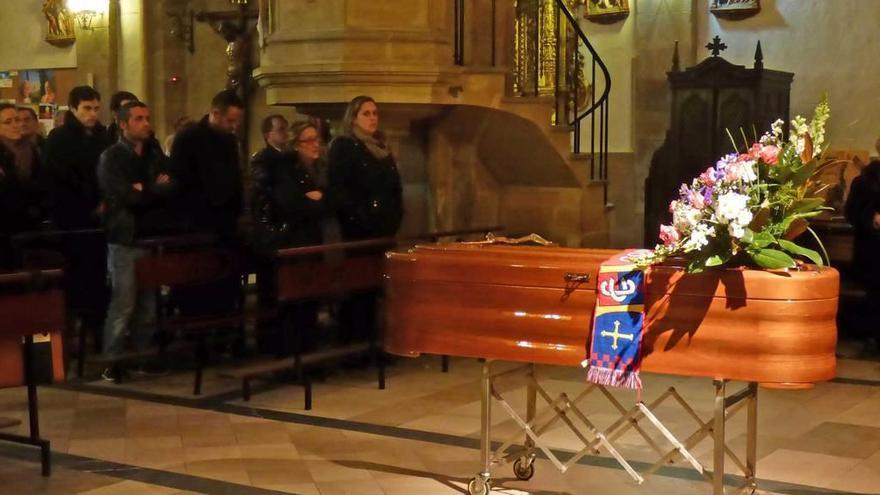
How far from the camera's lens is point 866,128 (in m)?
11.1

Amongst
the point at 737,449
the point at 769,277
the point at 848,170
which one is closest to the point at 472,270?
the point at 769,277

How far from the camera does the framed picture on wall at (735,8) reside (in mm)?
11672

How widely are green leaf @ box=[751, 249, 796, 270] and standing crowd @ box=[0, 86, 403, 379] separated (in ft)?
12.0

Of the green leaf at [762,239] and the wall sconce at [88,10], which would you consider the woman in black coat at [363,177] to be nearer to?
the green leaf at [762,239]

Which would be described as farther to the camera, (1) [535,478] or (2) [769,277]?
(1) [535,478]

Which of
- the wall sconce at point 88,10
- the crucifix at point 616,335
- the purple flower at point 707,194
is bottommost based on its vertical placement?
the crucifix at point 616,335

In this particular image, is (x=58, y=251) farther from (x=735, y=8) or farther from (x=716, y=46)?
(x=735, y=8)

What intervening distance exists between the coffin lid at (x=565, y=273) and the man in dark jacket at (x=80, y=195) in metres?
3.84

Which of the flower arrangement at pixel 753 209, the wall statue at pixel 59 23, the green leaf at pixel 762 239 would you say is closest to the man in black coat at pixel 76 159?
the flower arrangement at pixel 753 209

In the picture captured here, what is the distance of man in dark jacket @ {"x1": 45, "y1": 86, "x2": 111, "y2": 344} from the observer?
786cm

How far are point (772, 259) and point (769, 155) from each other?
1.22 ft

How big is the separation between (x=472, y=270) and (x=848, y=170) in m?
7.43

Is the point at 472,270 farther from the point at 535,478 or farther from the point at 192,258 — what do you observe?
the point at 192,258

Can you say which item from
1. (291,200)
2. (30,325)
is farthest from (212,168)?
(30,325)
